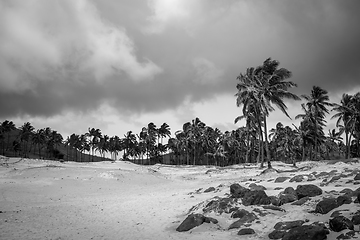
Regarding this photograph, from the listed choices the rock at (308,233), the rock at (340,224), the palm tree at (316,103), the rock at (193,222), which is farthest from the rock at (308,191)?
the palm tree at (316,103)

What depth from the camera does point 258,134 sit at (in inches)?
1811

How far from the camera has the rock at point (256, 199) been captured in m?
12.5

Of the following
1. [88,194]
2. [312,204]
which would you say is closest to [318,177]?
[312,204]

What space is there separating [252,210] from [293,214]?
2015 millimetres

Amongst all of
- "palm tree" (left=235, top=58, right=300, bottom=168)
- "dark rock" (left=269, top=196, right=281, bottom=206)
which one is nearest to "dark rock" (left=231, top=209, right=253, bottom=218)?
"dark rock" (left=269, top=196, right=281, bottom=206)

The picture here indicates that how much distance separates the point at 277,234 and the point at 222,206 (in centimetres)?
459

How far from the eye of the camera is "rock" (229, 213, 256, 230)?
10.8 metres

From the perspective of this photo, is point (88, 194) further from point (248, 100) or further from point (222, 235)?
point (248, 100)

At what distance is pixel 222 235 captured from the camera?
997 centimetres

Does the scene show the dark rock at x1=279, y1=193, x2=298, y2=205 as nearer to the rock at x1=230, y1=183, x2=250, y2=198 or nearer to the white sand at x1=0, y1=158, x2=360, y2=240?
the white sand at x1=0, y1=158, x2=360, y2=240

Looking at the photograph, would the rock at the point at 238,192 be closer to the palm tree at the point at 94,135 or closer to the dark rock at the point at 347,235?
the dark rock at the point at 347,235

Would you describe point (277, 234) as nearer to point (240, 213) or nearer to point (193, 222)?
point (240, 213)

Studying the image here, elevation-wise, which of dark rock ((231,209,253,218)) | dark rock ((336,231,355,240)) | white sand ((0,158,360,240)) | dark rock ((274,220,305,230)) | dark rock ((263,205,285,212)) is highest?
dark rock ((336,231,355,240))

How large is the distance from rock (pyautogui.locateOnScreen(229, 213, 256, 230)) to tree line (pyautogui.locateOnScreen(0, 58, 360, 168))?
1799 centimetres
